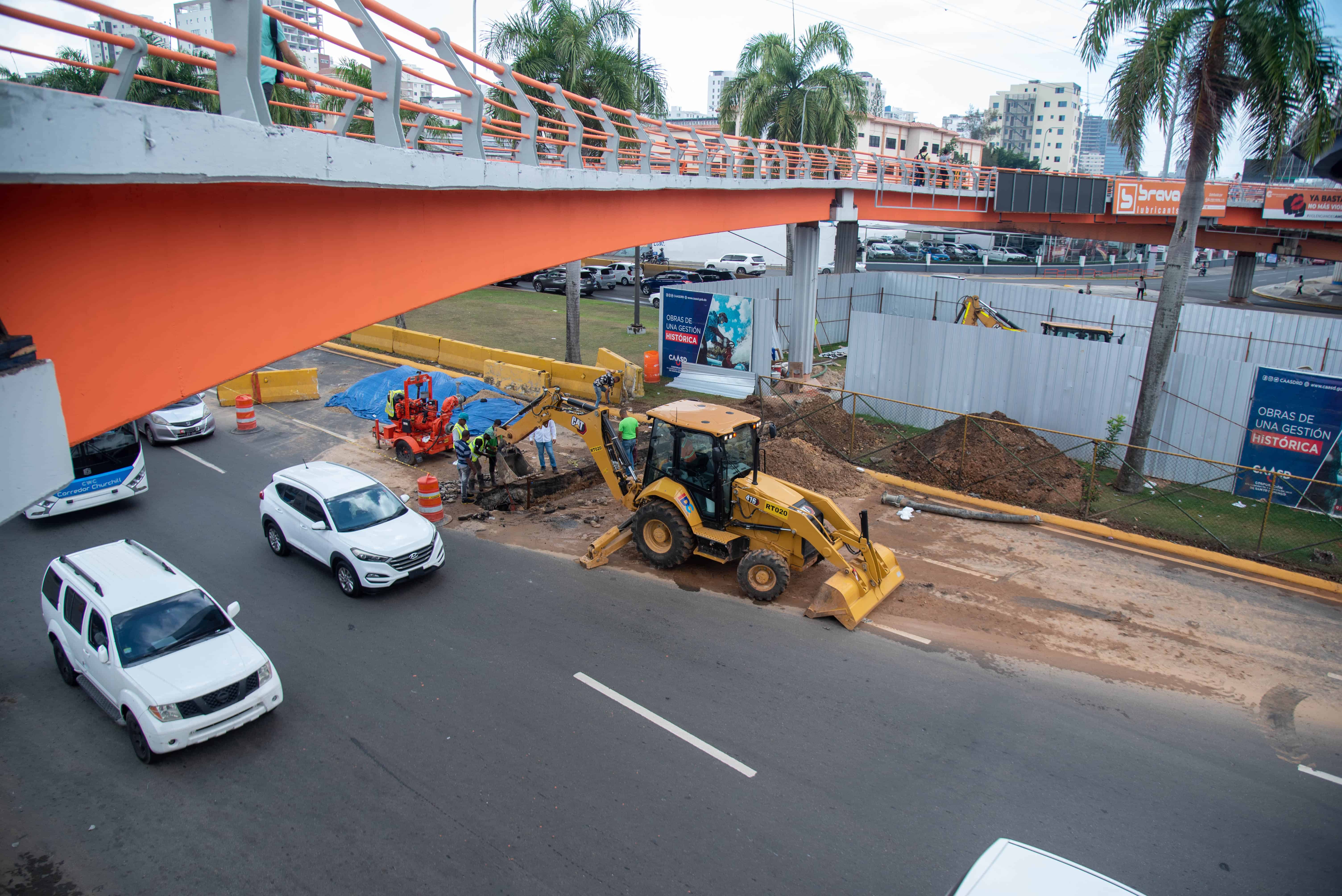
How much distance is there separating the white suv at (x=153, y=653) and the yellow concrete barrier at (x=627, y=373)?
567 inches

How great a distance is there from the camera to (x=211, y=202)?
495 cm

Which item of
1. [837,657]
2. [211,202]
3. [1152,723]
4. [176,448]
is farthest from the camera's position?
[176,448]

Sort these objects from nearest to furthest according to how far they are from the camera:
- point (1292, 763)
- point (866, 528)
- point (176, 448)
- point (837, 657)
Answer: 1. point (1292, 763)
2. point (837, 657)
3. point (866, 528)
4. point (176, 448)

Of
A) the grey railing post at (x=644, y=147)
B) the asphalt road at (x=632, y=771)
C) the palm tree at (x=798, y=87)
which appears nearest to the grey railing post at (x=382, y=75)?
the asphalt road at (x=632, y=771)

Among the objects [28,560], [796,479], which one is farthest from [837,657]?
[28,560]

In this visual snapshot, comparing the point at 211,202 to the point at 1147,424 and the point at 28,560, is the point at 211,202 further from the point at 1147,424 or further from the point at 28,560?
the point at 1147,424

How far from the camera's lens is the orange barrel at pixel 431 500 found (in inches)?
563

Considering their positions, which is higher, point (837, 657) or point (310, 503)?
point (310, 503)

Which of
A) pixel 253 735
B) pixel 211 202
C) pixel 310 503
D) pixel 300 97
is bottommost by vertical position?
pixel 253 735

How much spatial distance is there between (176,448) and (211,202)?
16.0 meters

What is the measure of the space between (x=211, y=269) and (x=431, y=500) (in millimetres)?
9737

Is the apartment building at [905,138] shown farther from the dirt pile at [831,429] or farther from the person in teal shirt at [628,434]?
the person in teal shirt at [628,434]

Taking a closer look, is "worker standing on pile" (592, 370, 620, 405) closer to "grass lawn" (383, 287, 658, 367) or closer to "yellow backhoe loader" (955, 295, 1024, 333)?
"grass lawn" (383, 287, 658, 367)

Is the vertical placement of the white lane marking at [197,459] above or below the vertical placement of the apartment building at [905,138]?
below
